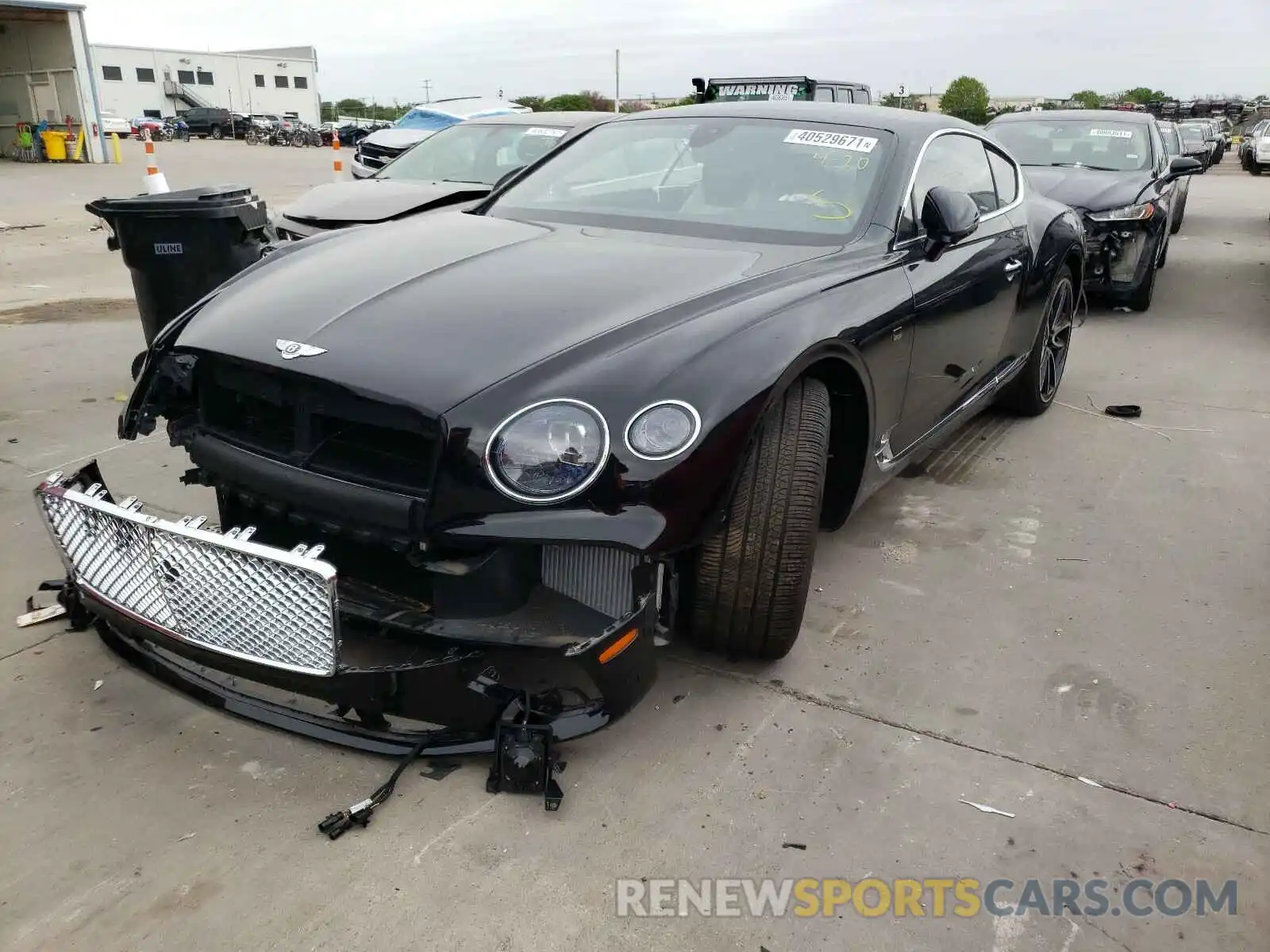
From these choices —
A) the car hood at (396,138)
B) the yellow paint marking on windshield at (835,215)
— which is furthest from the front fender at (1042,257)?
the car hood at (396,138)

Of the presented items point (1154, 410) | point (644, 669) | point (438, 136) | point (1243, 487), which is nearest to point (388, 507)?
point (644, 669)

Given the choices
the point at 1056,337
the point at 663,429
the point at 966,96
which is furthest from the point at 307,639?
the point at 966,96

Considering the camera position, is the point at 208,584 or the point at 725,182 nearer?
the point at 208,584

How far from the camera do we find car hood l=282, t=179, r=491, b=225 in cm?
565

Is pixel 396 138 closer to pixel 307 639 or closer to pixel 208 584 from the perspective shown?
pixel 208 584

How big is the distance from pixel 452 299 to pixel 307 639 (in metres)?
0.93

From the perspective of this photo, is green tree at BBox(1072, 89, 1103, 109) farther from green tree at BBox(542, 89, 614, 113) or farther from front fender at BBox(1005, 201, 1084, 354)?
front fender at BBox(1005, 201, 1084, 354)

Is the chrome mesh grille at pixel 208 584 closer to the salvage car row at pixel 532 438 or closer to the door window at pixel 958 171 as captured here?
the salvage car row at pixel 532 438

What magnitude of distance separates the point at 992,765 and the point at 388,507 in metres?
1.56

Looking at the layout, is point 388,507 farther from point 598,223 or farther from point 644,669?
point 598,223

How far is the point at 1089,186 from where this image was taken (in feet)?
24.6

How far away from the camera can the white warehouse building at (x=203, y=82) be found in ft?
195

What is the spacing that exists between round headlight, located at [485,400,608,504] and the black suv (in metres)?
46.7

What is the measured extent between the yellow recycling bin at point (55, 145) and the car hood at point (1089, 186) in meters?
22.0
